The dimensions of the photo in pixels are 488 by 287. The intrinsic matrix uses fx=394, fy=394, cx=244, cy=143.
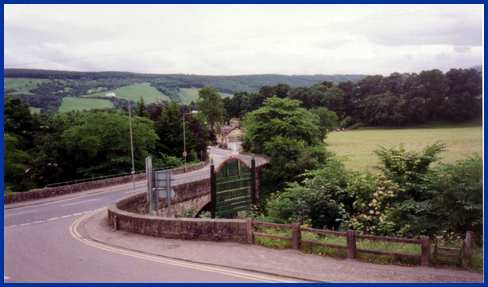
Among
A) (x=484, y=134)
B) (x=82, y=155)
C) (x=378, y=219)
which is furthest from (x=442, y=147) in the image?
(x=82, y=155)

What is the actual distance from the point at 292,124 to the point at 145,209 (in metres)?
26.5

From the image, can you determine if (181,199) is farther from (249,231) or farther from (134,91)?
(249,231)

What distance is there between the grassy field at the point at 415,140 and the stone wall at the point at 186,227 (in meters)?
6.08

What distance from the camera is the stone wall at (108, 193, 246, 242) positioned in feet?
Result: 34.6

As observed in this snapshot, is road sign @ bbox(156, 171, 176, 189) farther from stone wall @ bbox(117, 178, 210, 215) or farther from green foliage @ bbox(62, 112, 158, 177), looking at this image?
green foliage @ bbox(62, 112, 158, 177)

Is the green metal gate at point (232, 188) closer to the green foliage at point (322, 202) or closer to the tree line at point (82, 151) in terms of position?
the green foliage at point (322, 202)

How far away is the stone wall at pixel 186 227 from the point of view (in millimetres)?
10531

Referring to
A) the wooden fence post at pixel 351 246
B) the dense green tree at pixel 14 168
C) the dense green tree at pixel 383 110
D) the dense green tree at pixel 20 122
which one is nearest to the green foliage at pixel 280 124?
the dense green tree at pixel 383 110

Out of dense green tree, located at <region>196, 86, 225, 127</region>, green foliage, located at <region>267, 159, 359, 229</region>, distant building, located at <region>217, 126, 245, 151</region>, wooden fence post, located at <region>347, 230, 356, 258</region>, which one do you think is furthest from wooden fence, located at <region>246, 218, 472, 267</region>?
distant building, located at <region>217, 126, 245, 151</region>

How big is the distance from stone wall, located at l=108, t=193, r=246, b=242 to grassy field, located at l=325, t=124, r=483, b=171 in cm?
608

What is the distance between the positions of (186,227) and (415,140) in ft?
45.5

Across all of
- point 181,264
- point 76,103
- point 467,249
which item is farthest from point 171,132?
point 467,249

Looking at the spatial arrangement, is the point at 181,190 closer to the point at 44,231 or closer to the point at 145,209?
the point at 145,209

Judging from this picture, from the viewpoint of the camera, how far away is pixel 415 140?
20016mm
